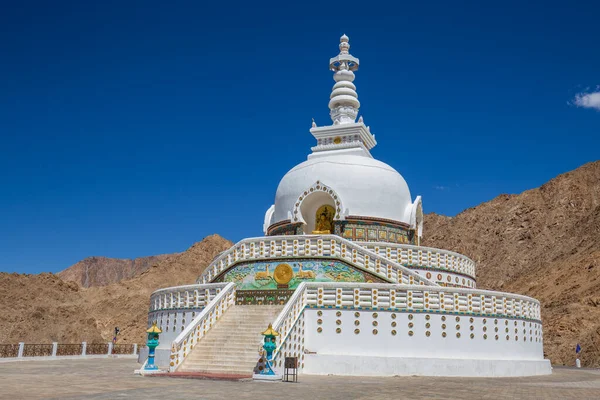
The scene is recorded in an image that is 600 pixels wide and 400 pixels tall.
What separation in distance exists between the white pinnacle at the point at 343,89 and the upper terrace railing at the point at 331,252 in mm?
12982

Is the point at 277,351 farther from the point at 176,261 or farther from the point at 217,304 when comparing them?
the point at 176,261

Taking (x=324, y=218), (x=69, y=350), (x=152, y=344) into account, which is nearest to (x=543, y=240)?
(x=324, y=218)

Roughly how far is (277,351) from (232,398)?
214 inches

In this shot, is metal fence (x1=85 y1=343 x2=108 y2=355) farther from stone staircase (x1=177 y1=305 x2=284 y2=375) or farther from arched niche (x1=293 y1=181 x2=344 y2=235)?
stone staircase (x1=177 y1=305 x2=284 y2=375)

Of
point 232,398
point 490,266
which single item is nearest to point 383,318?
point 232,398

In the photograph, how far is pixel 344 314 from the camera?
63.5 feet

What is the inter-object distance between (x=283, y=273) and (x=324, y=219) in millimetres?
7008

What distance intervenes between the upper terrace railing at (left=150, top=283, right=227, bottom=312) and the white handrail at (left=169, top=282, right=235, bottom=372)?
1.82 feet

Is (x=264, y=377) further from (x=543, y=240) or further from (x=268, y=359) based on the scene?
(x=543, y=240)

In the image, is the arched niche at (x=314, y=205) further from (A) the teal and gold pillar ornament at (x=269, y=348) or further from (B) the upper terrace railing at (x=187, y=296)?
(A) the teal and gold pillar ornament at (x=269, y=348)

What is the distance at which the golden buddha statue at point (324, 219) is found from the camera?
27.8m

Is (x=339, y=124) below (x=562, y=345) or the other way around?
the other way around

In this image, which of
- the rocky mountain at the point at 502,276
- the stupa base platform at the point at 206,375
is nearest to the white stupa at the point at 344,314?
the stupa base platform at the point at 206,375

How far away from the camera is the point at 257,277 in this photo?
71.6 feet
